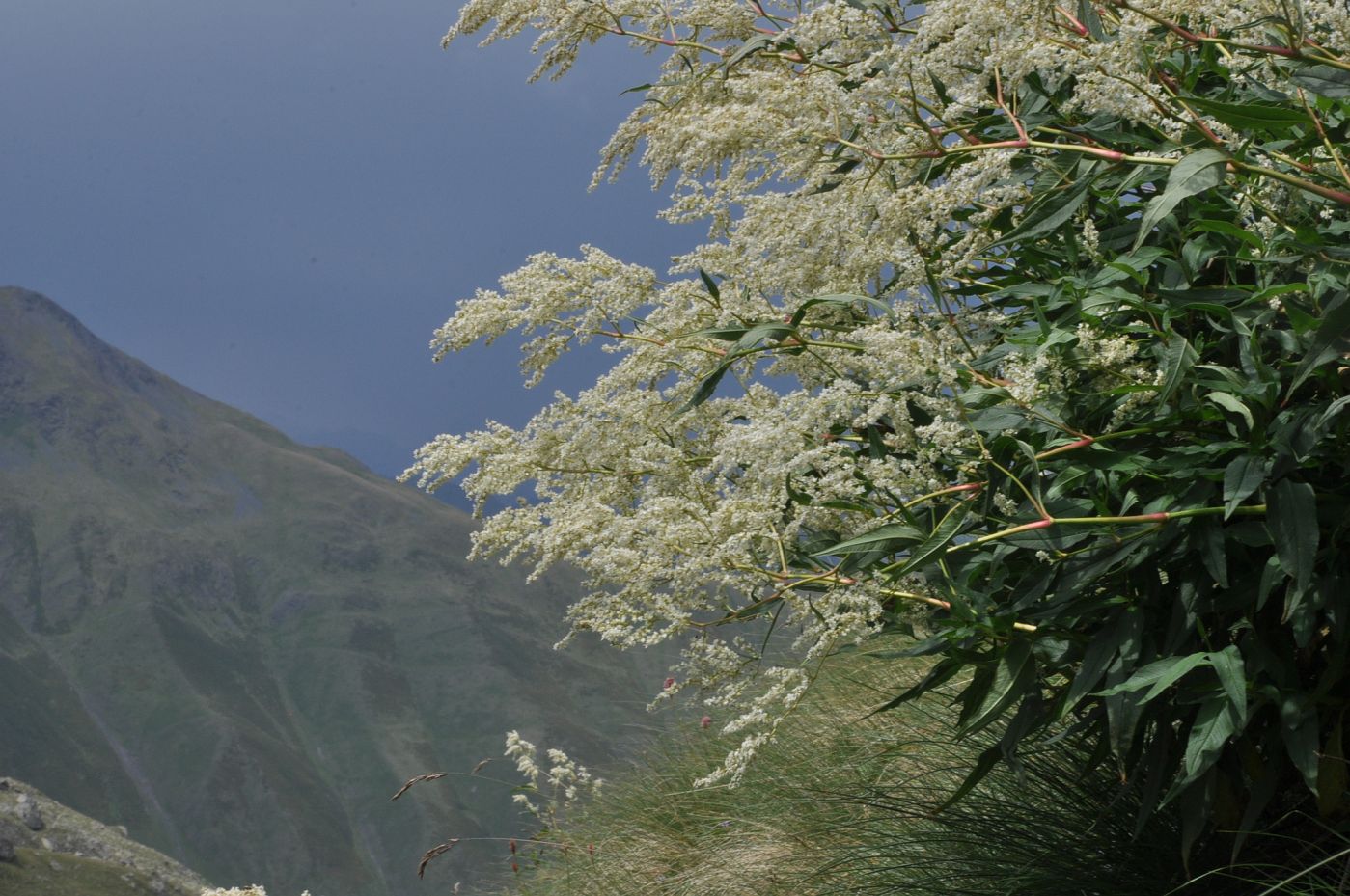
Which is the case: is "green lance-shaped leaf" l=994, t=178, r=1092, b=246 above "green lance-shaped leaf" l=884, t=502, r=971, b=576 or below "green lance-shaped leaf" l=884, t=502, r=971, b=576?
above

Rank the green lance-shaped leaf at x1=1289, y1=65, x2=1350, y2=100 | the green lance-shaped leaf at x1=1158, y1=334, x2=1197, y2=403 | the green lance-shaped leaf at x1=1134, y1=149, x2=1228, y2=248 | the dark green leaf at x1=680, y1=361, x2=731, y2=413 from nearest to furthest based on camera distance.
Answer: the green lance-shaped leaf at x1=1134, y1=149, x2=1228, y2=248 → the green lance-shaped leaf at x1=1289, y1=65, x2=1350, y2=100 → the green lance-shaped leaf at x1=1158, y1=334, x2=1197, y2=403 → the dark green leaf at x1=680, y1=361, x2=731, y2=413

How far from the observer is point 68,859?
64.5ft

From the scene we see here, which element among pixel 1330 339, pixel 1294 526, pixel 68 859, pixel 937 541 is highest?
pixel 1330 339

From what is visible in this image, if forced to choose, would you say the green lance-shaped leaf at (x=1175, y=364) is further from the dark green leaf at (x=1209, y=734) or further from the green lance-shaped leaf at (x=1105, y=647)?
the dark green leaf at (x=1209, y=734)

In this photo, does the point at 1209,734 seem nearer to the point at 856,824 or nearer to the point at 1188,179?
the point at 1188,179

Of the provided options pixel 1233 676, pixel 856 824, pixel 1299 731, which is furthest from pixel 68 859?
pixel 1233 676

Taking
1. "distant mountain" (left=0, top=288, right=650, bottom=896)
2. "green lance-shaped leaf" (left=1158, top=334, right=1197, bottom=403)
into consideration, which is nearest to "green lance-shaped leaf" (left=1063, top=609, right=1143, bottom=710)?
"green lance-shaped leaf" (left=1158, top=334, right=1197, bottom=403)

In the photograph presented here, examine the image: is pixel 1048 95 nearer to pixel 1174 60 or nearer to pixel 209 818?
pixel 1174 60

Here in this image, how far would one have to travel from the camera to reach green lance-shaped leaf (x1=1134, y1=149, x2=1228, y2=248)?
1533 millimetres

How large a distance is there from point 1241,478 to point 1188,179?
19.1 inches

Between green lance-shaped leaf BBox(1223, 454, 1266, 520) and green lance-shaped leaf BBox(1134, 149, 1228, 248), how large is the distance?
1.41ft

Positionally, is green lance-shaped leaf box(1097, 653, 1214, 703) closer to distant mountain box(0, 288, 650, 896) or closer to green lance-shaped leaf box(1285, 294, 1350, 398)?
green lance-shaped leaf box(1285, 294, 1350, 398)

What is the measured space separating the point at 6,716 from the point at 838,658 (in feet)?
391

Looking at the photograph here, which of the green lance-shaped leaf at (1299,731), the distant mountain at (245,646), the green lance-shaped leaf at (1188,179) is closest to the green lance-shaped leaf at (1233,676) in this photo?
the green lance-shaped leaf at (1299,731)
